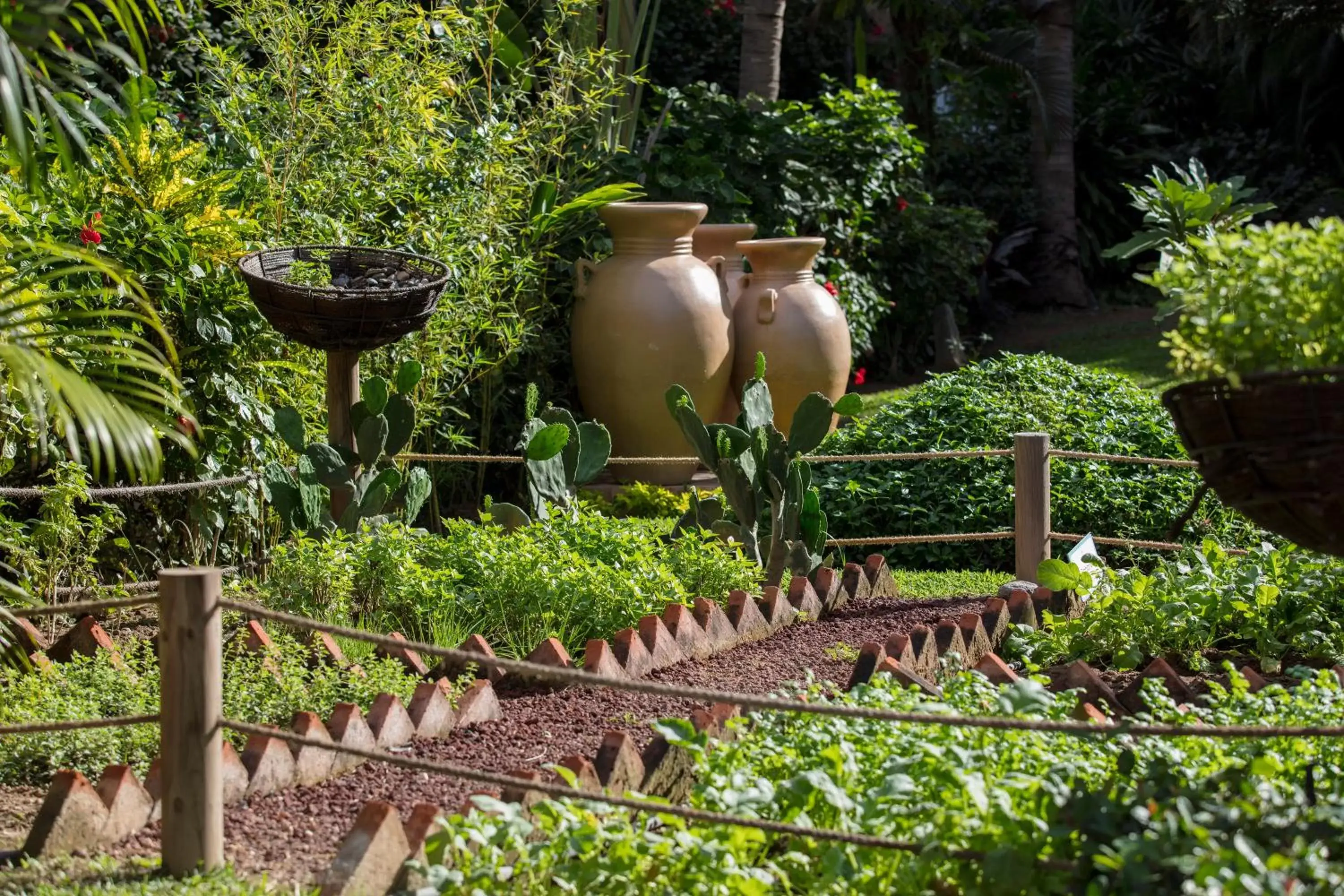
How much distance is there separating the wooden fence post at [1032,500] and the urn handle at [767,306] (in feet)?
8.61

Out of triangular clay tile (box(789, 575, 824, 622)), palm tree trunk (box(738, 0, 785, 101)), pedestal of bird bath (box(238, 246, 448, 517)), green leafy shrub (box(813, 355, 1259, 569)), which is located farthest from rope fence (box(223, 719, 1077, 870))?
palm tree trunk (box(738, 0, 785, 101))

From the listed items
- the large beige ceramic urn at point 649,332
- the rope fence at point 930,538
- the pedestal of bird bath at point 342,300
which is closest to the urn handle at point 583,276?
the large beige ceramic urn at point 649,332

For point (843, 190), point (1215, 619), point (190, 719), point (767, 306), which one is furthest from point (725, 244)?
point (190, 719)

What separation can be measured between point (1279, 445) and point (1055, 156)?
12.1 meters

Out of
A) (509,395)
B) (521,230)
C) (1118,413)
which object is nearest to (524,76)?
(521,230)

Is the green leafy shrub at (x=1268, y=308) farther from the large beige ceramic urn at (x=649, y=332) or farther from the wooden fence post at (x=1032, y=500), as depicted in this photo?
the large beige ceramic urn at (x=649, y=332)

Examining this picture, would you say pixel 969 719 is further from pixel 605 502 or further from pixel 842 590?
pixel 605 502

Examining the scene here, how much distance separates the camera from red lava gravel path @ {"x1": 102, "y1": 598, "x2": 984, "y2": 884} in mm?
3098

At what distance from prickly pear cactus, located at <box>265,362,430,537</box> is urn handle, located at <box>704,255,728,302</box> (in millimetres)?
3042

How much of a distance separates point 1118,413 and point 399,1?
3608mm

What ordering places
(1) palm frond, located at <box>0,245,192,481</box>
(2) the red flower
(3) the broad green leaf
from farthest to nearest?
(3) the broad green leaf < (2) the red flower < (1) palm frond, located at <box>0,245,192,481</box>

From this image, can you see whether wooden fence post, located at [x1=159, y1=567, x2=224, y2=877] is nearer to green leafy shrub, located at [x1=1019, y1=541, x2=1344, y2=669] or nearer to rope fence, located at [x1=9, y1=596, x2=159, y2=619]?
rope fence, located at [x1=9, y1=596, x2=159, y2=619]

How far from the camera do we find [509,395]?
7715 mm

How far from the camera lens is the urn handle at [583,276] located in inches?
305
